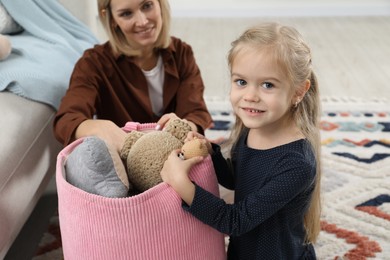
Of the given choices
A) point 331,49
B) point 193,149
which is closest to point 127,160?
point 193,149

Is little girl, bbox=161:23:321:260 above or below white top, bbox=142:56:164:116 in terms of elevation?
above

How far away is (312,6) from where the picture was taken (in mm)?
3736

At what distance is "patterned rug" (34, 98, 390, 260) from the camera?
136cm

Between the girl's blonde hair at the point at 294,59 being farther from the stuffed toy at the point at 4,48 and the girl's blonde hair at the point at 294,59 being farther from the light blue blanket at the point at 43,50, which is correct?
the stuffed toy at the point at 4,48

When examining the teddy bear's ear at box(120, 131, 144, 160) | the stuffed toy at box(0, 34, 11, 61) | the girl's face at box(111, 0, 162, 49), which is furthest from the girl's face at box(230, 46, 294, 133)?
the stuffed toy at box(0, 34, 11, 61)

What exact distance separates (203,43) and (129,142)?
6.93ft

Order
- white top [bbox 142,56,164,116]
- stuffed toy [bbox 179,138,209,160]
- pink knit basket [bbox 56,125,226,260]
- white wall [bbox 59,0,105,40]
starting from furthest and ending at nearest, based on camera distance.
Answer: white wall [bbox 59,0,105,40] → white top [bbox 142,56,164,116] → stuffed toy [bbox 179,138,209,160] → pink knit basket [bbox 56,125,226,260]

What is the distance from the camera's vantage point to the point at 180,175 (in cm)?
90

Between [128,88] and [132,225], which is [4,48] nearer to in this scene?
[128,88]

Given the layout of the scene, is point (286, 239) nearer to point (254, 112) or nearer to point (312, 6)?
point (254, 112)

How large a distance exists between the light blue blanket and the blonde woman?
0.09m

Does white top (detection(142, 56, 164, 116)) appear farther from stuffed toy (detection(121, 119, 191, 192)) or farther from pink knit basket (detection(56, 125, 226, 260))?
pink knit basket (detection(56, 125, 226, 260))

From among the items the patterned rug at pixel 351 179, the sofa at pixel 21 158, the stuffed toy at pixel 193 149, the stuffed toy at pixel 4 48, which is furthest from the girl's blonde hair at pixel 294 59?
the stuffed toy at pixel 4 48

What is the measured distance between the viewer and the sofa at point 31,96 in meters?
1.12
